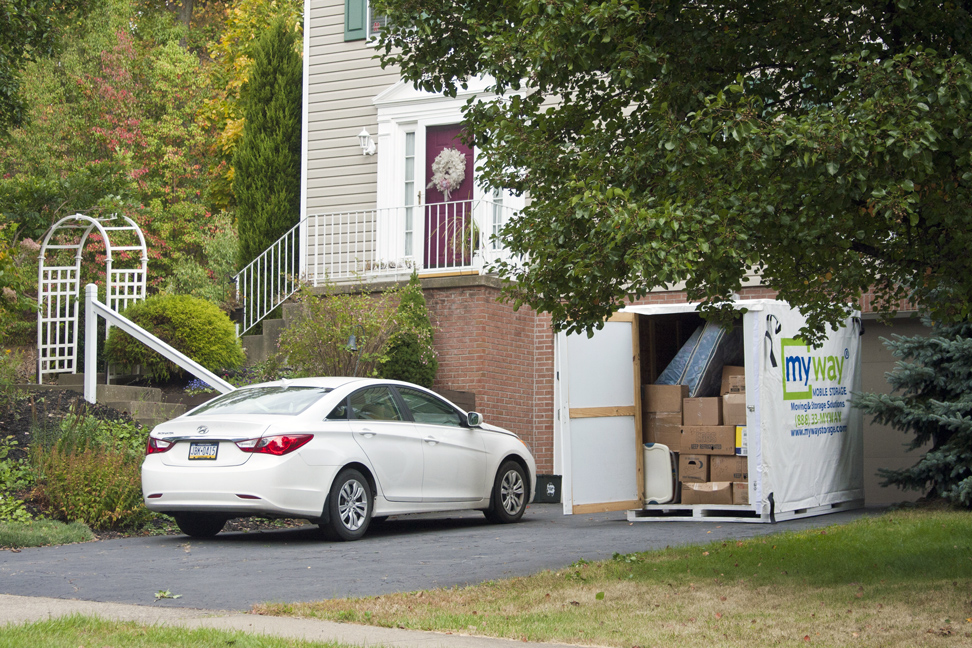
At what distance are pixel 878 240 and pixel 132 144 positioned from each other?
69.8 ft

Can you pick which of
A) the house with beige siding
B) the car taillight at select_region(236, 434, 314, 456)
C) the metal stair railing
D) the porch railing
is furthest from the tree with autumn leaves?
the car taillight at select_region(236, 434, 314, 456)

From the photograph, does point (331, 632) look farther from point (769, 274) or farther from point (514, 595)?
point (769, 274)

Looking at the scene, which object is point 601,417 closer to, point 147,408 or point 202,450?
point 202,450

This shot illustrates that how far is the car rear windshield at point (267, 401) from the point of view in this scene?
9.87 metres

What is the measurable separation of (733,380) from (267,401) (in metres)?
5.02

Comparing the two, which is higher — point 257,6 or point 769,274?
point 257,6

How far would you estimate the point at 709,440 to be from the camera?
38.7 ft

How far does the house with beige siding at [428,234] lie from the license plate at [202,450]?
5.42 meters

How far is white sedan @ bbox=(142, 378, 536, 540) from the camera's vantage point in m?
9.29

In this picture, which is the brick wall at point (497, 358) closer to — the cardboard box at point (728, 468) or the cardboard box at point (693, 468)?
the cardboard box at point (693, 468)

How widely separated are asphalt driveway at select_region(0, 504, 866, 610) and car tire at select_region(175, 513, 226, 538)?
0.10m

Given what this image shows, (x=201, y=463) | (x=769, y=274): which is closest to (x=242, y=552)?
(x=201, y=463)

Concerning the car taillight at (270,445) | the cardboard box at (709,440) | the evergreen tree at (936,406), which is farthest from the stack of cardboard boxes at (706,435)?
the car taillight at (270,445)

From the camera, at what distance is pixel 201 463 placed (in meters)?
9.43
